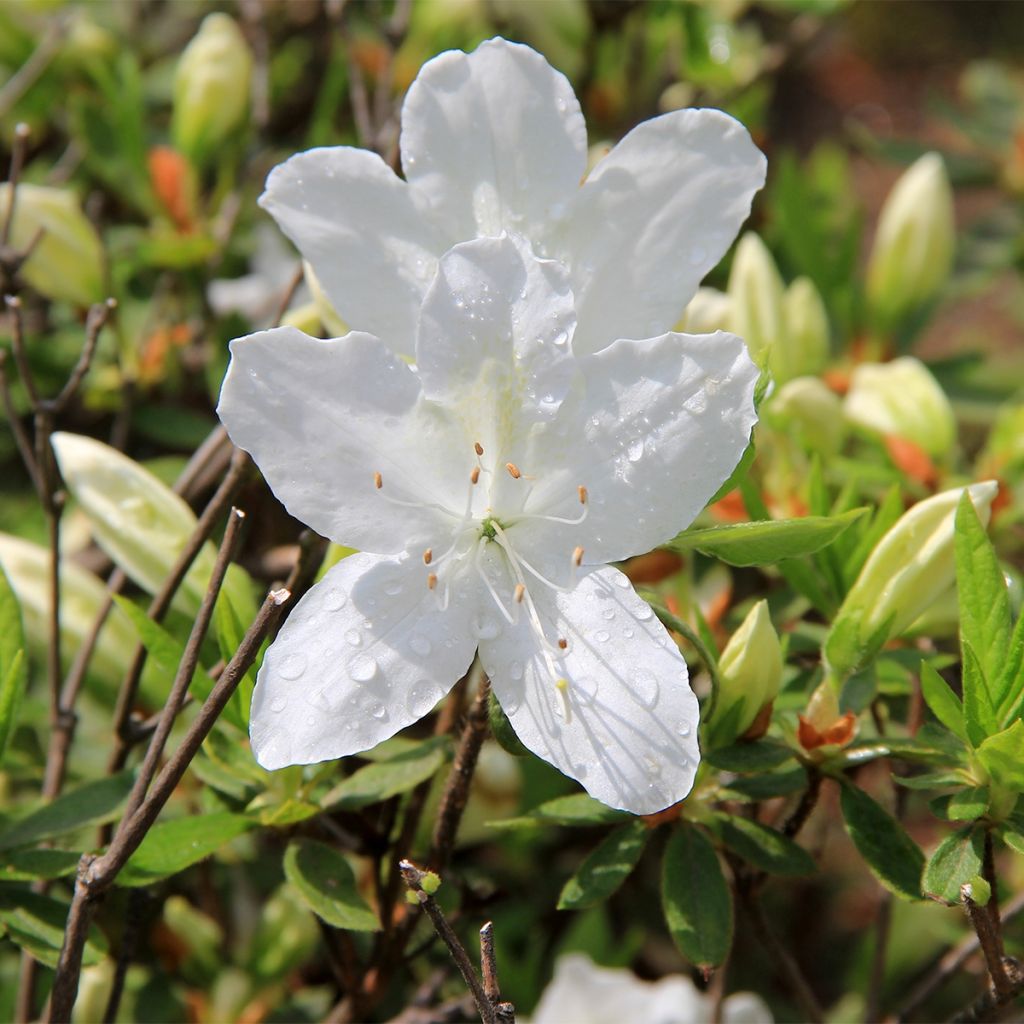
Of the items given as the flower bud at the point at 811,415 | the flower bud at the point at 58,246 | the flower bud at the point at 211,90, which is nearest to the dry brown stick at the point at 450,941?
the flower bud at the point at 811,415

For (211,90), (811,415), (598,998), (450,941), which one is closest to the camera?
(450,941)

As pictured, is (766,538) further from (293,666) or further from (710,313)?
(710,313)

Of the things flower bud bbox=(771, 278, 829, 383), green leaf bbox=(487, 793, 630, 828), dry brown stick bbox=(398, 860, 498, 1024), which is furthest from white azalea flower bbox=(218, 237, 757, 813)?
flower bud bbox=(771, 278, 829, 383)

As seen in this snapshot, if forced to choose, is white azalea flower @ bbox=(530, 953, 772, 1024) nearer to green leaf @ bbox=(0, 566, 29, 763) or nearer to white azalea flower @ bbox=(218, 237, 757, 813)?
white azalea flower @ bbox=(218, 237, 757, 813)

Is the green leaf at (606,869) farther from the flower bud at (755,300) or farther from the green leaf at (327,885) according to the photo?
the flower bud at (755,300)

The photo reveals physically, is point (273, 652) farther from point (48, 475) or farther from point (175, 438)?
point (175, 438)

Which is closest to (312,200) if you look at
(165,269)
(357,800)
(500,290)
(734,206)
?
(500,290)

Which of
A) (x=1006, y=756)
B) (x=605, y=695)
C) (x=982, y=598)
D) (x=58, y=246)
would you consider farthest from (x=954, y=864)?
(x=58, y=246)
